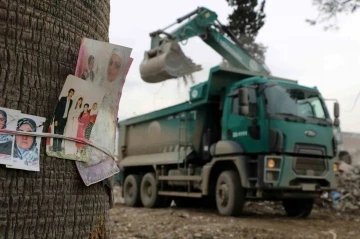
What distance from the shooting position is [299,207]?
9539 mm

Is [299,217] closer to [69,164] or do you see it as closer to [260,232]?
[260,232]

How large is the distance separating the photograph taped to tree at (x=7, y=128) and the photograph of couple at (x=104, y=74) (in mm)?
295

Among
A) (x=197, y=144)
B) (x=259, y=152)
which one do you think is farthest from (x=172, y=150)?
(x=259, y=152)

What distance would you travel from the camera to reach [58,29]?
64.3 inches

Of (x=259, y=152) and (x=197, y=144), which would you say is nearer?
(x=259, y=152)

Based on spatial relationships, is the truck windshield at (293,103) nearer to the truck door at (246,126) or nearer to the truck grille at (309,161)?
the truck door at (246,126)

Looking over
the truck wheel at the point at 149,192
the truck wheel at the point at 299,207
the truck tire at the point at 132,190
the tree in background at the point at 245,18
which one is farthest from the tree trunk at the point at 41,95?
the tree in background at the point at 245,18

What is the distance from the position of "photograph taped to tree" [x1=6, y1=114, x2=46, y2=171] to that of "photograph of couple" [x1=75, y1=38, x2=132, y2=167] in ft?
0.72

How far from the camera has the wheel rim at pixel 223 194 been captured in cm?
869

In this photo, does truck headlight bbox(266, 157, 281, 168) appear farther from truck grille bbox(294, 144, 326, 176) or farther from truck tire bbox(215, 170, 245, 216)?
truck tire bbox(215, 170, 245, 216)

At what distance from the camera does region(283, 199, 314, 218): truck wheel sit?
30.5ft

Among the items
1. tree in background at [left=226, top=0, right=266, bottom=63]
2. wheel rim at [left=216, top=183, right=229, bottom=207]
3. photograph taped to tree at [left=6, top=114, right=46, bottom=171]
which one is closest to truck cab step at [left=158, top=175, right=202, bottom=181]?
wheel rim at [left=216, top=183, right=229, bottom=207]

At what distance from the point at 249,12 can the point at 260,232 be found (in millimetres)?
16068

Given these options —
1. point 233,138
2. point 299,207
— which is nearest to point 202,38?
point 233,138
